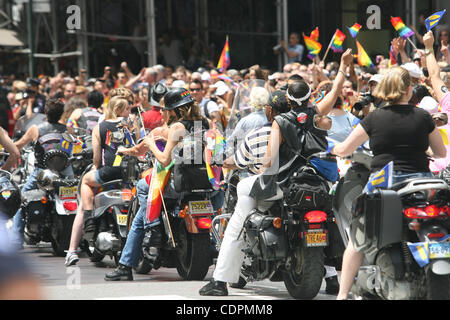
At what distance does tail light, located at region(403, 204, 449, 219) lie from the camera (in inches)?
219

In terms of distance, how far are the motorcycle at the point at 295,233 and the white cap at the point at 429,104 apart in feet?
7.68

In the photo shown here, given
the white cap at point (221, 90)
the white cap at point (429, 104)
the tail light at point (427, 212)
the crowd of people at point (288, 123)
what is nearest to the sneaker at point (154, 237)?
the crowd of people at point (288, 123)

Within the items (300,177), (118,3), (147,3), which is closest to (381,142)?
(300,177)

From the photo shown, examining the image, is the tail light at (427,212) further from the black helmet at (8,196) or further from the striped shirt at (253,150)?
the black helmet at (8,196)

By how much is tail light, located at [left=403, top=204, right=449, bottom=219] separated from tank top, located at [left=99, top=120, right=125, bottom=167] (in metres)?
5.10

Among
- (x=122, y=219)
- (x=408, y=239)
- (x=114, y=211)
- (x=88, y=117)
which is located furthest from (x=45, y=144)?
(x=408, y=239)

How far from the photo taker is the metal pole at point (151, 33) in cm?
2000

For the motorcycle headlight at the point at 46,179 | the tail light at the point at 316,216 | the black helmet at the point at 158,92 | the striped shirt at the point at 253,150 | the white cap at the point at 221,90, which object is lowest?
the motorcycle headlight at the point at 46,179

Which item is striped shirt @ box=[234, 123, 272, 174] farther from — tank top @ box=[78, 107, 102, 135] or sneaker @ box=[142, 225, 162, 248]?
tank top @ box=[78, 107, 102, 135]

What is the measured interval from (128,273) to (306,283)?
2.51 metres

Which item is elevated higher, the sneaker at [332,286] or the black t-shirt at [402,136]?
the black t-shirt at [402,136]

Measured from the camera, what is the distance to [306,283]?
7.00 meters

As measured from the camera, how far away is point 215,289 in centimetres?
760
